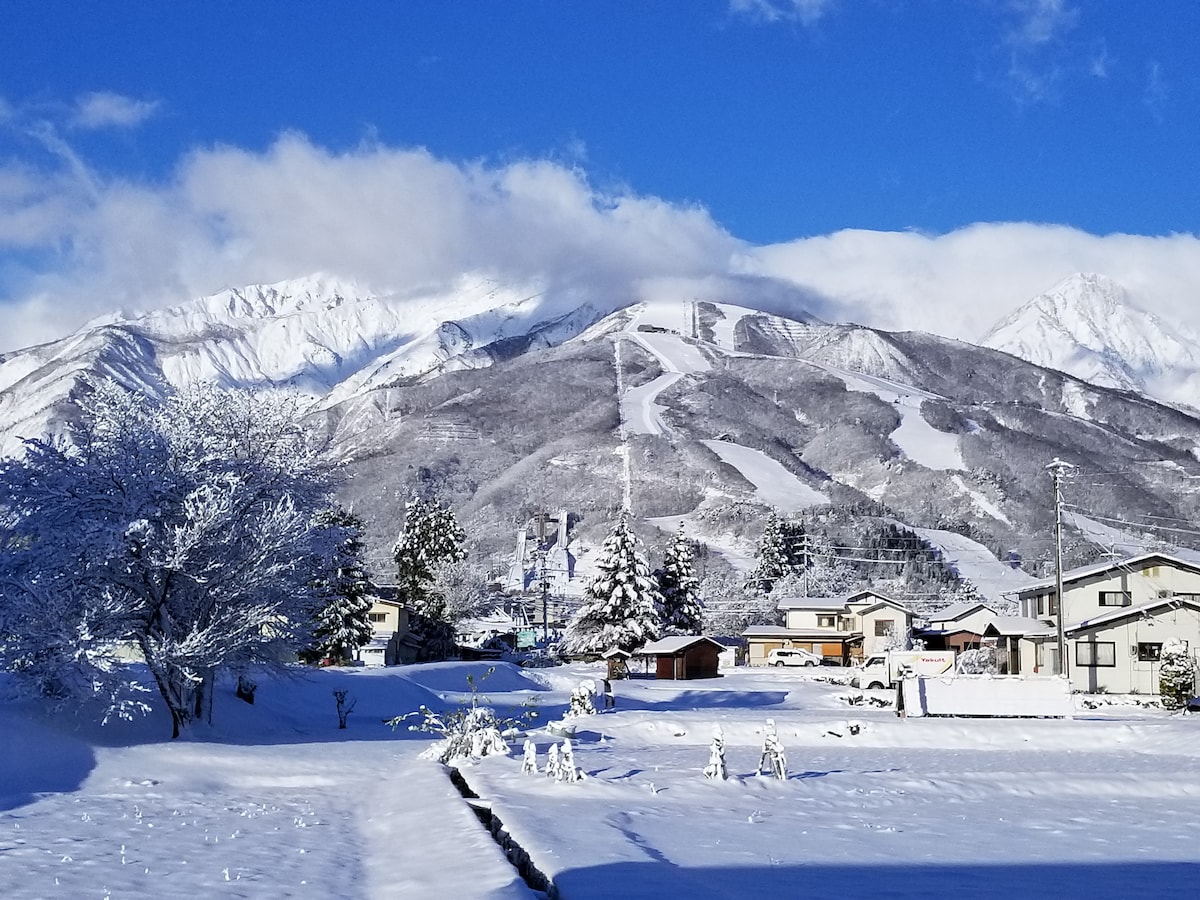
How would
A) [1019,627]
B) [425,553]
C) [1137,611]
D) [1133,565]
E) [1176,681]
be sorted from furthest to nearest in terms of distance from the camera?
[425,553] → [1019,627] → [1133,565] → [1137,611] → [1176,681]

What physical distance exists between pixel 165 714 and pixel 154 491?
600 centimetres

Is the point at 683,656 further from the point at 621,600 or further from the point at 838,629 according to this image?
the point at 838,629

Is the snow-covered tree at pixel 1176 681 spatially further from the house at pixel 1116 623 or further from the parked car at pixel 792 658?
the parked car at pixel 792 658

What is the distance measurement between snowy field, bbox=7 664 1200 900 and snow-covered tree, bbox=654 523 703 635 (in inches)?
2077

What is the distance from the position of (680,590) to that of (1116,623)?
40928mm

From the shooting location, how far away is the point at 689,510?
650ft

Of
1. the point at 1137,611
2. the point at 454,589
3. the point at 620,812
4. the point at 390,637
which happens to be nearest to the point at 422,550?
the point at 454,589

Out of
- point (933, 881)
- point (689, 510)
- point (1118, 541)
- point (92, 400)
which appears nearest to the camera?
point (933, 881)

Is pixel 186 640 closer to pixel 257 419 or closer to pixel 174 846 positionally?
pixel 257 419

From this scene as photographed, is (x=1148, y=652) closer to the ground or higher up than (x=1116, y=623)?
closer to the ground

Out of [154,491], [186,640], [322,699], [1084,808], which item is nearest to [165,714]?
[186,640]

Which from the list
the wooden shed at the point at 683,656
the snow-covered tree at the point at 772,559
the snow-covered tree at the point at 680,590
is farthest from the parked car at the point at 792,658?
the snow-covered tree at the point at 772,559

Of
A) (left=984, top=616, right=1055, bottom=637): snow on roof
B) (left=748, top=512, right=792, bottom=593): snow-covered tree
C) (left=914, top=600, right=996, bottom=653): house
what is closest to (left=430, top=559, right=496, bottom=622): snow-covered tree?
(left=748, top=512, right=792, bottom=593): snow-covered tree

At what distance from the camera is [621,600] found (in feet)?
251
